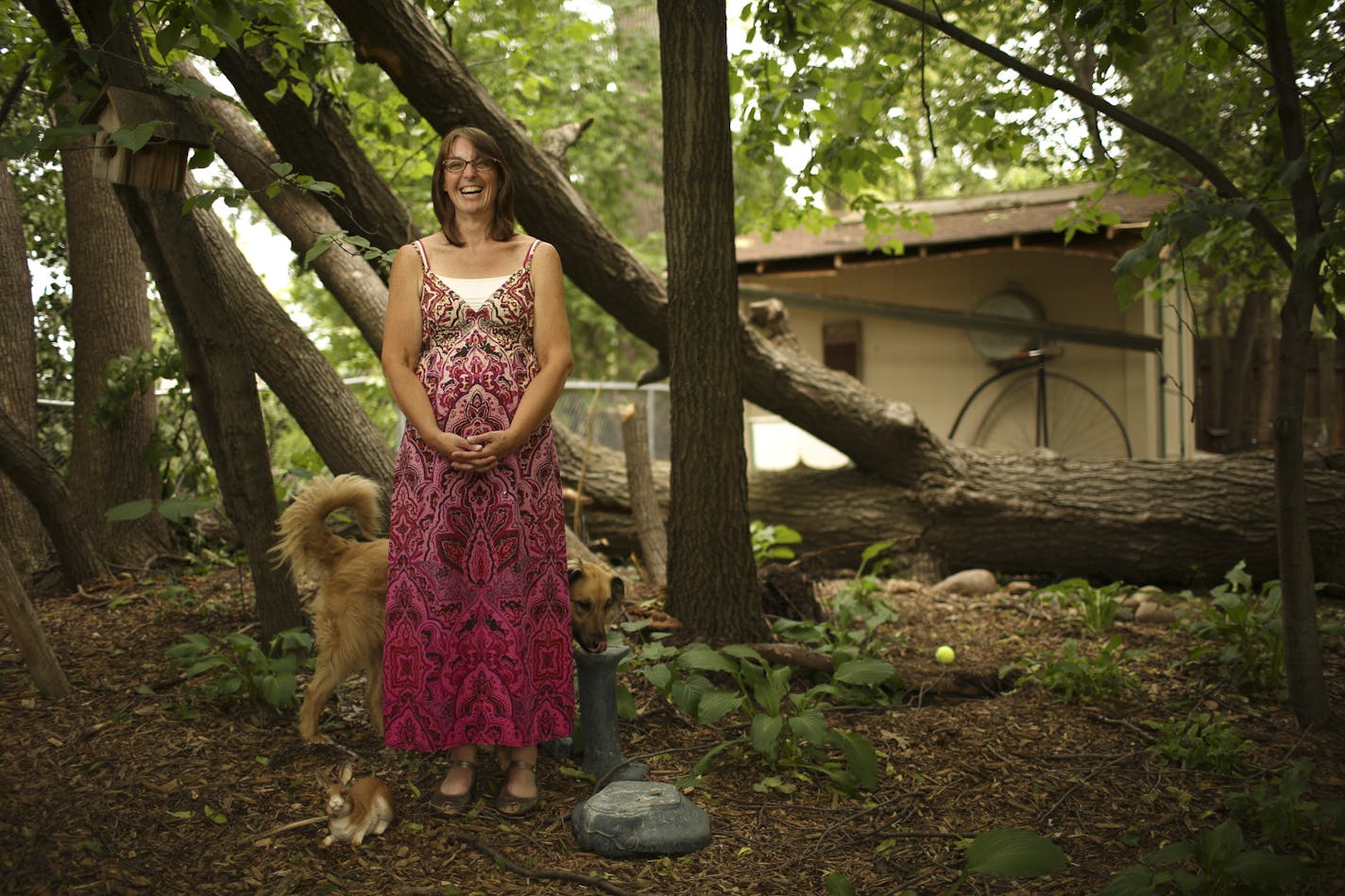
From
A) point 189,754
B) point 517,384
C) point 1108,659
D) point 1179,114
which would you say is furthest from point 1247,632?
point 1179,114

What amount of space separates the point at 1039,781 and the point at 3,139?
3976mm

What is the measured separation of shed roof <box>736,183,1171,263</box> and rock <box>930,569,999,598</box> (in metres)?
4.83

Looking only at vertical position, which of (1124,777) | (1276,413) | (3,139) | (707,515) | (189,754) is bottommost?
(1124,777)

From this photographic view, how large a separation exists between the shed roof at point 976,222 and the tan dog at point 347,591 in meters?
7.89

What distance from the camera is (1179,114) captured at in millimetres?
11352

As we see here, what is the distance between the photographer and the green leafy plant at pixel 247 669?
12.5ft

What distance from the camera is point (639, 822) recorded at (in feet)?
10.1

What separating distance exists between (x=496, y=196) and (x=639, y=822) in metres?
2.07

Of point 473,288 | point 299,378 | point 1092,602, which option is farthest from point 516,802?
point 1092,602

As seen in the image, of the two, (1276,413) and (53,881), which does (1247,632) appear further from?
(53,881)

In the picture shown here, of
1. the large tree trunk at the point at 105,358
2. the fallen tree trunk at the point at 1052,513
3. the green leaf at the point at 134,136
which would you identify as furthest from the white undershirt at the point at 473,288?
the fallen tree trunk at the point at 1052,513

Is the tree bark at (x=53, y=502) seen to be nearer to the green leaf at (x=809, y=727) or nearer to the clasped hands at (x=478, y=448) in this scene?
the clasped hands at (x=478, y=448)

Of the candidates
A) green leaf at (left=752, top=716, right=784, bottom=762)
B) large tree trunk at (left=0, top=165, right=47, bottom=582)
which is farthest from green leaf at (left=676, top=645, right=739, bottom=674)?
large tree trunk at (left=0, top=165, right=47, bottom=582)

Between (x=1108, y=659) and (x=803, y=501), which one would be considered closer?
(x=1108, y=659)
